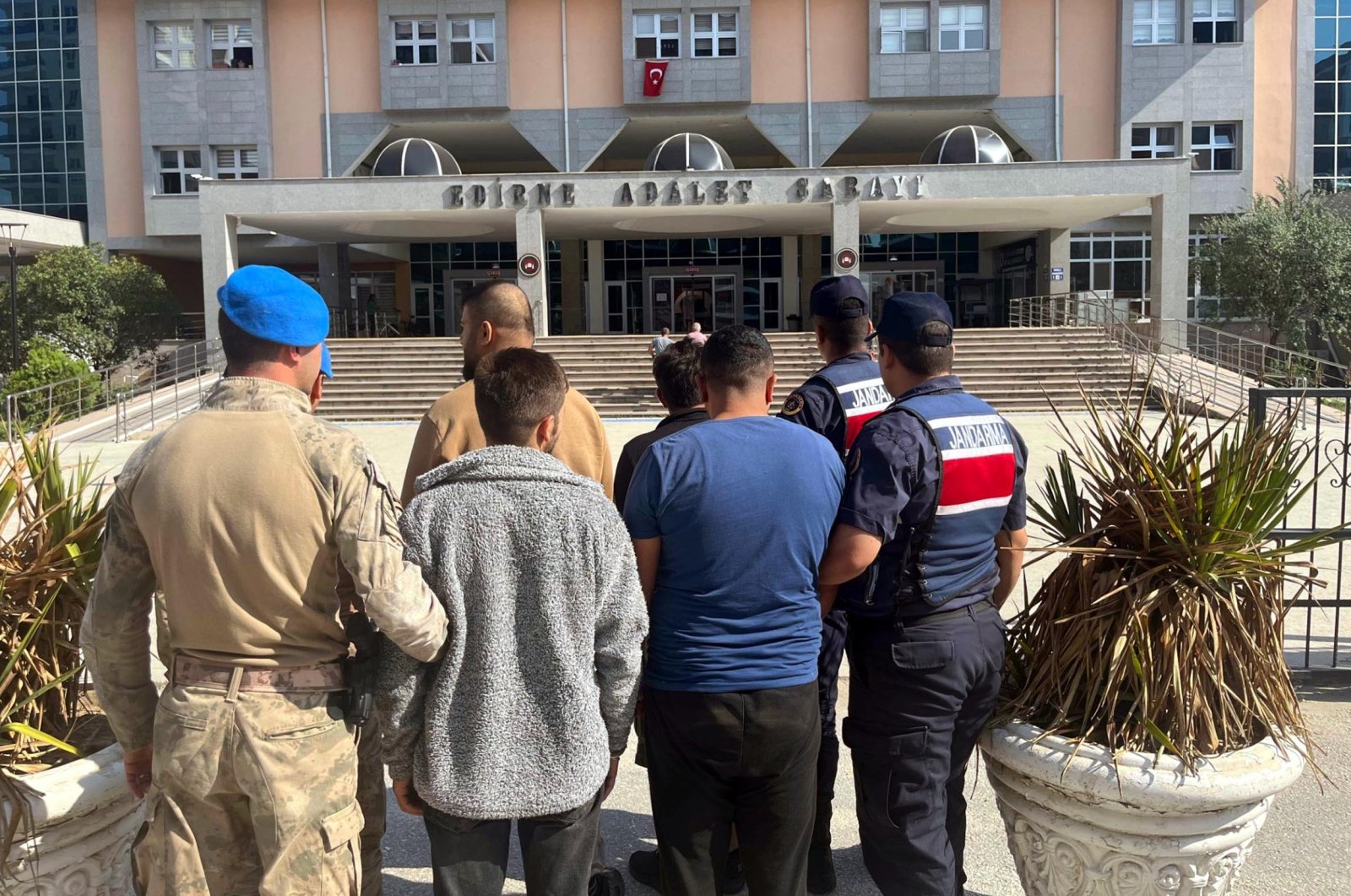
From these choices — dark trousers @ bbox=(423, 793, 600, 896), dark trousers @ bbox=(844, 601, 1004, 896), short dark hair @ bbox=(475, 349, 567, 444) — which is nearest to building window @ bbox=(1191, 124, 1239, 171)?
dark trousers @ bbox=(844, 601, 1004, 896)

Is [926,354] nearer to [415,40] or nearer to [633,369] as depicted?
[633,369]

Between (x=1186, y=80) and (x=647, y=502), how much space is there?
118 ft

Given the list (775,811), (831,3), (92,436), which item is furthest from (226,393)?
(831,3)

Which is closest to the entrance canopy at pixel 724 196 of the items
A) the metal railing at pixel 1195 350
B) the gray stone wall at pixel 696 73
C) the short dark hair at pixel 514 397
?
the metal railing at pixel 1195 350

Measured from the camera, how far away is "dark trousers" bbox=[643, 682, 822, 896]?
109 inches

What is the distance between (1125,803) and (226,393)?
2.67 meters

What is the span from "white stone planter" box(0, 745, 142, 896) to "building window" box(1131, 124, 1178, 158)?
3606 cm

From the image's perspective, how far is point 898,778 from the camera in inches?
120

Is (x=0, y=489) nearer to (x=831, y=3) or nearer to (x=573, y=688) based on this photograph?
(x=573, y=688)

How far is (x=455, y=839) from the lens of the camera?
2613mm

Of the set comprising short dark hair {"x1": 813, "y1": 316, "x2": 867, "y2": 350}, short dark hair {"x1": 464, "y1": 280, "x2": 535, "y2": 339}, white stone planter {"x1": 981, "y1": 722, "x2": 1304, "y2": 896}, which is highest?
short dark hair {"x1": 464, "y1": 280, "x2": 535, "y2": 339}

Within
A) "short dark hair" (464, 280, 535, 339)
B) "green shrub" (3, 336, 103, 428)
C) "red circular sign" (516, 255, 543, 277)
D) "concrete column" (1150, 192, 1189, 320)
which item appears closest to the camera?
"short dark hair" (464, 280, 535, 339)

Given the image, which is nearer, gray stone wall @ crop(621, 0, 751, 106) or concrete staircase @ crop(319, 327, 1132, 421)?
concrete staircase @ crop(319, 327, 1132, 421)

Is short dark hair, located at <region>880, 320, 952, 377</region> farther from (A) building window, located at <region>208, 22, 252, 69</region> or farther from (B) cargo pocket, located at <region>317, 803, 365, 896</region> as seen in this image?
(A) building window, located at <region>208, 22, 252, 69</region>
